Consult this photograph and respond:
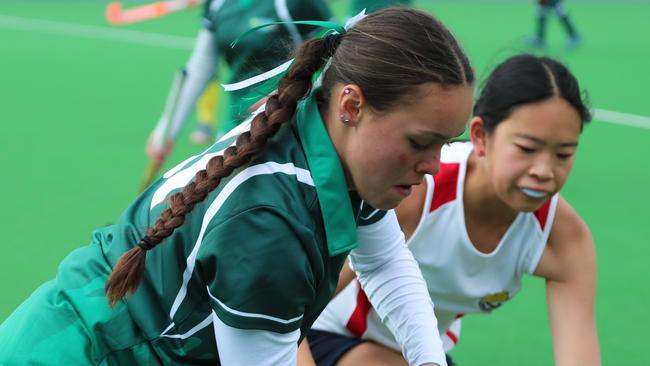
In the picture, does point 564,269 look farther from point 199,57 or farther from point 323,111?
point 199,57

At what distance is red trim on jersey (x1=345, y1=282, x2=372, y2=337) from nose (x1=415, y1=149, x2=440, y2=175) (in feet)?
3.41

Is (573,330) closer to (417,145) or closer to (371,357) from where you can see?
(371,357)

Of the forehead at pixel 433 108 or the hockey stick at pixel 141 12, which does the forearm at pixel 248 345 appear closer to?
the forehead at pixel 433 108

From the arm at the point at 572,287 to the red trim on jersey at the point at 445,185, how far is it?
26 cm

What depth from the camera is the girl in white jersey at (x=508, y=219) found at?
261 centimetres

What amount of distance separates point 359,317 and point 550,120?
2.32ft

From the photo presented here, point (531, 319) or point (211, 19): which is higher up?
point (211, 19)

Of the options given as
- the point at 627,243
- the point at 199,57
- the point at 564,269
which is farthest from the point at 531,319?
the point at 199,57

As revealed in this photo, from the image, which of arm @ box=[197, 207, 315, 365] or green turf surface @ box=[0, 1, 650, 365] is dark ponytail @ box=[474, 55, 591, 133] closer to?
green turf surface @ box=[0, 1, 650, 365]

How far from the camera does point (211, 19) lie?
14.4ft

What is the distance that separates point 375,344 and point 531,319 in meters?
1.29

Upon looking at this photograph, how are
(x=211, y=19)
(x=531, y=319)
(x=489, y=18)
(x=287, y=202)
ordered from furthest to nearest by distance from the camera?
(x=489, y=18) < (x=211, y=19) < (x=531, y=319) < (x=287, y=202)

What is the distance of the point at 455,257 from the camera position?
2.74 metres

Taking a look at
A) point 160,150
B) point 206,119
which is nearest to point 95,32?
point 206,119
